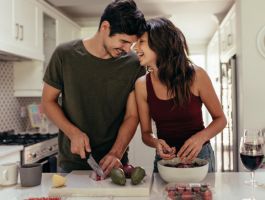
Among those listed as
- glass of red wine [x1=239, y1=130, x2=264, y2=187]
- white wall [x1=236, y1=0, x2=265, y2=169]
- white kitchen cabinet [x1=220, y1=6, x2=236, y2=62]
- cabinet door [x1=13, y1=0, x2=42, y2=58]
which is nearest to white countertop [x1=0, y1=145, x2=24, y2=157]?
cabinet door [x1=13, y1=0, x2=42, y2=58]

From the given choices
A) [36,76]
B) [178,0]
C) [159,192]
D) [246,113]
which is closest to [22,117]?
[36,76]

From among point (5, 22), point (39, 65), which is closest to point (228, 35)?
point (39, 65)

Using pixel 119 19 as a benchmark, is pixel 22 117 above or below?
below

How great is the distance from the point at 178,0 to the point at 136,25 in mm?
2243

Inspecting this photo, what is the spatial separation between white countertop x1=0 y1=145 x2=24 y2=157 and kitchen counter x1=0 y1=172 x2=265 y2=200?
1048 mm

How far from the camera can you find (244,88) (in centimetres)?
316

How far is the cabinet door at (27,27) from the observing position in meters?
2.82

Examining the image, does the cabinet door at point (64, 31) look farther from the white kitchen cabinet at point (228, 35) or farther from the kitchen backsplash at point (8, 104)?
the white kitchen cabinet at point (228, 35)

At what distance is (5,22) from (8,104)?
2.98 feet

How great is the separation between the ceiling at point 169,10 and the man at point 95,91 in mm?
2158

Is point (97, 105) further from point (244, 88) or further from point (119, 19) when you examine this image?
point (244, 88)

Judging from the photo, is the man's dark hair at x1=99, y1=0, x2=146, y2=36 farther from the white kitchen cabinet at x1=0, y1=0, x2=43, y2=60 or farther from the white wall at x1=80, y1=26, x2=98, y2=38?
the white wall at x1=80, y1=26, x2=98, y2=38

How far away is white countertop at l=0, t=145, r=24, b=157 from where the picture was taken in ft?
7.42

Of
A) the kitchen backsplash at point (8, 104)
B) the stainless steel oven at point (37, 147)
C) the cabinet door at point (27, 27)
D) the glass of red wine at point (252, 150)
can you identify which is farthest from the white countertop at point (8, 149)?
the glass of red wine at point (252, 150)
